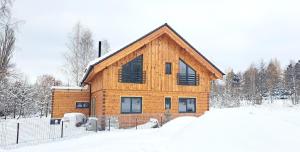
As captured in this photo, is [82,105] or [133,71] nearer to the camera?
[133,71]

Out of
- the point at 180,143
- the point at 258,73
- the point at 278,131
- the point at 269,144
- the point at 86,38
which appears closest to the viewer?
the point at 269,144

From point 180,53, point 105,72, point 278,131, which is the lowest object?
point 278,131

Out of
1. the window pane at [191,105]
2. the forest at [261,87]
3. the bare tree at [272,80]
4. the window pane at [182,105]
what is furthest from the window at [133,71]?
the bare tree at [272,80]

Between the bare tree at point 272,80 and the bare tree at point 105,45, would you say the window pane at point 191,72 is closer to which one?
the bare tree at point 105,45

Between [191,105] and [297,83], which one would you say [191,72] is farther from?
[297,83]

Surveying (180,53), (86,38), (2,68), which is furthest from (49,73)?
(180,53)

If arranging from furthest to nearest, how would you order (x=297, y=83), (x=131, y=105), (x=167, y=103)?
(x=297, y=83)
(x=167, y=103)
(x=131, y=105)

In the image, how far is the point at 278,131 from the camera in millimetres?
8445

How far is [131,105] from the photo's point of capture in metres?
21.7

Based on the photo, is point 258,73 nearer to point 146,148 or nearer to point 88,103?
point 88,103

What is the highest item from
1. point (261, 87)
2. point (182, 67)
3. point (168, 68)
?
point (261, 87)

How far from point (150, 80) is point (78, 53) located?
623 inches

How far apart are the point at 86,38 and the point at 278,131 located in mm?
30658

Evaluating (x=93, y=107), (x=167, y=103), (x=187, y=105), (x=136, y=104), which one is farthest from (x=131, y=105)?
(x=93, y=107)
